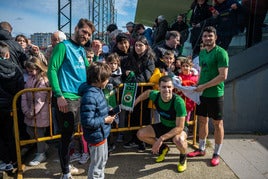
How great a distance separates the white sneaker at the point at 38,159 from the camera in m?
3.71

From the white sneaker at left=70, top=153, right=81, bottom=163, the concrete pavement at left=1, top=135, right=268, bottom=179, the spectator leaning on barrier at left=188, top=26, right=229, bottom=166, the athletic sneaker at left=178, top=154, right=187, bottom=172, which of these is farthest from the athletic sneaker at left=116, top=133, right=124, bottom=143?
the spectator leaning on barrier at left=188, top=26, right=229, bottom=166

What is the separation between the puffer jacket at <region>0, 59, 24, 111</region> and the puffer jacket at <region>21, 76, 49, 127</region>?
0.20 m

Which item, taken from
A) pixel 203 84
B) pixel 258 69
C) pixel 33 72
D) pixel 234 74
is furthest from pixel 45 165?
pixel 258 69

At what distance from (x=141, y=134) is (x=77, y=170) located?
3.48 ft

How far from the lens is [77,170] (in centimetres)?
350

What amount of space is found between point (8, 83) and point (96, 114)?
1.54 metres

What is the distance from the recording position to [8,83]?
134 inches

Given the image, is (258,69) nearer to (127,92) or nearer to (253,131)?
(253,131)

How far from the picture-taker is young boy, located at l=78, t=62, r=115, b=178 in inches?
101

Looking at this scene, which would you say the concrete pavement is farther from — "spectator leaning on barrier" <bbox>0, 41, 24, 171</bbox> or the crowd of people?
"spectator leaning on barrier" <bbox>0, 41, 24, 171</bbox>

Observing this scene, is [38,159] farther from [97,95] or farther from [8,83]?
[97,95]

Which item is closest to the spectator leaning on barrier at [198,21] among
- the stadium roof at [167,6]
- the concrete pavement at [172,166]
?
the concrete pavement at [172,166]

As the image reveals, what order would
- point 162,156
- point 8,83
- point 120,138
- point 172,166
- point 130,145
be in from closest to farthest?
point 8,83 < point 172,166 < point 162,156 < point 130,145 < point 120,138

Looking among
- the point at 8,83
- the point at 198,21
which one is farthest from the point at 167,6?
the point at 8,83
